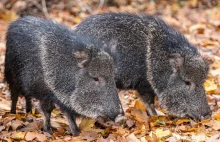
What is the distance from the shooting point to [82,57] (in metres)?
5.21

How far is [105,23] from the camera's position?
6.24 m

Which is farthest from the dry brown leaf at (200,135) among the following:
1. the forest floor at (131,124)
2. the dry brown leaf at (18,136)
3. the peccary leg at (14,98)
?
the peccary leg at (14,98)

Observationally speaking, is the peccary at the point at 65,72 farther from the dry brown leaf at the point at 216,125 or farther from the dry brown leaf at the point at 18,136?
the dry brown leaf at the point at 216,125

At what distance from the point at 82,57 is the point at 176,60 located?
131 centimetres

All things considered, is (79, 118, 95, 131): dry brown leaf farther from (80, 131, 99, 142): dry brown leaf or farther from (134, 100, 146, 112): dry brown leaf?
(134, 100, 146, 112): dry brown leaf

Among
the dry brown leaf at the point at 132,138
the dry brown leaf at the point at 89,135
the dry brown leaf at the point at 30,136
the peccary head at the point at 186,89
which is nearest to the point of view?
the dry brown leaf at the point at 132,138

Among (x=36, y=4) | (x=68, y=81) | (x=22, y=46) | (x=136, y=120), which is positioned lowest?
(x=136, y=120)

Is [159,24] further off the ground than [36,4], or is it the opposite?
[36,4]

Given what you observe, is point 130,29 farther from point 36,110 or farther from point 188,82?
point 36,110

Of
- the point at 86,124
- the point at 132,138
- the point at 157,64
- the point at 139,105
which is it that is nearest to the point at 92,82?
the point at 86,124

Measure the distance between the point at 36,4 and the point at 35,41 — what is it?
19.3 ft

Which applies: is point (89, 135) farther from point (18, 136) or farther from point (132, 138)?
Result: point (18, 136)

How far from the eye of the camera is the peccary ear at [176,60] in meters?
5.91

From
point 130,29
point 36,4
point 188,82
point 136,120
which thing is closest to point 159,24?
point 130,29
